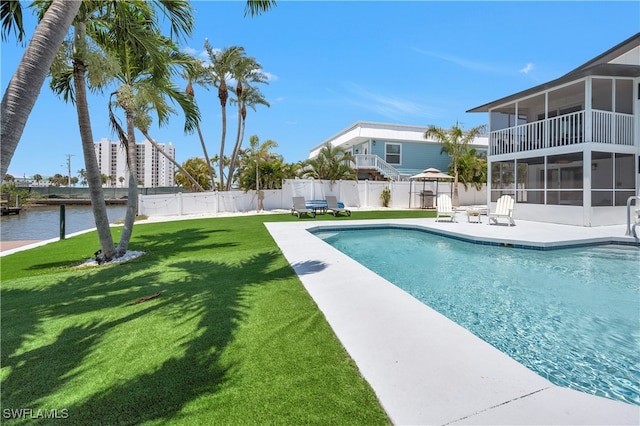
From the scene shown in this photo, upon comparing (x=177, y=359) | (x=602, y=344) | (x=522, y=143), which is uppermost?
(x=522, y=143)

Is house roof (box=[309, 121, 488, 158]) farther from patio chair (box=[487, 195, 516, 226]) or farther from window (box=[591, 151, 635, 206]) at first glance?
patio chair (box=[487, 195, 516, 226])

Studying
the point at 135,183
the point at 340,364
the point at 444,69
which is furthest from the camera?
the point at 444,69

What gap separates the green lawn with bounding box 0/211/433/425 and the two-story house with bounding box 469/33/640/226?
12.6 metres

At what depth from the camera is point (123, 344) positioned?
3.15m

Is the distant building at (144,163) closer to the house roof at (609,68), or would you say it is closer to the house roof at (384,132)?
the house roof at (384,132)

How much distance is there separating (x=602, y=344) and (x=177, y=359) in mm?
4582

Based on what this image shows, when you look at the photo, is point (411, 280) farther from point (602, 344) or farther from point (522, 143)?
point (522, 143)

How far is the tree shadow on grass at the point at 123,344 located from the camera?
227 centimetres

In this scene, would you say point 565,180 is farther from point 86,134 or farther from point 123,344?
point 86,134

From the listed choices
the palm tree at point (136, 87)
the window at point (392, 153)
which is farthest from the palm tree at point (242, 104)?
the palm tree at point (136, 87)

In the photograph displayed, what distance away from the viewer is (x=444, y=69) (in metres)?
16.8

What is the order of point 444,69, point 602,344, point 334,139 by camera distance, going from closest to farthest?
1. point 602,344
2. point 444,69
3. point 334,139

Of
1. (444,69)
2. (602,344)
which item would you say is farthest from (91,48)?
(444,69)

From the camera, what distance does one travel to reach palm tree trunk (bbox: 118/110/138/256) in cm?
806
